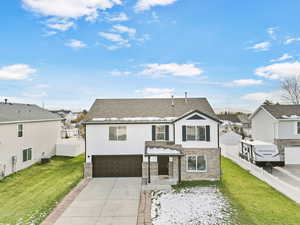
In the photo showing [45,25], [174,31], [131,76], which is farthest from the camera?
[131,76]

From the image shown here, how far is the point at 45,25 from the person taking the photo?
18453 millimetres

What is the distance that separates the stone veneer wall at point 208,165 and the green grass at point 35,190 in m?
8.57

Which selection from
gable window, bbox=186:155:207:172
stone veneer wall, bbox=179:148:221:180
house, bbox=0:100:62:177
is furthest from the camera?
house, bbox=0:100:62:177

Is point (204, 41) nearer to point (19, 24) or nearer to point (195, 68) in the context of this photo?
point (195, 68)

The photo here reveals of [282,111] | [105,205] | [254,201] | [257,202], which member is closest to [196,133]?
[254,201]

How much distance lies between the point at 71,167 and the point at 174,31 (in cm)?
1668

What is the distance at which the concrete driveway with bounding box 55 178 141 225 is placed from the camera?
10.8m

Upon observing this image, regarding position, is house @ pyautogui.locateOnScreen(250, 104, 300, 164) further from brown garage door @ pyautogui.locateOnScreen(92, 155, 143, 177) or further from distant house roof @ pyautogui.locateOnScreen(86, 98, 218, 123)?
brown garage door @ pyautogui.locateOnScreen(92, 155, 143, 177)

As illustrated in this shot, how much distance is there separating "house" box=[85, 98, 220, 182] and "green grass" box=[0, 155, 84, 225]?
2.78 metres

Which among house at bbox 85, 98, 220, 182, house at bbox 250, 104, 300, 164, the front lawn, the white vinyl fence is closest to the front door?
house at bbox 85, 98, 220, 182

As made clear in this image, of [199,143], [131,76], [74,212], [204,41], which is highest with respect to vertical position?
[204,41]

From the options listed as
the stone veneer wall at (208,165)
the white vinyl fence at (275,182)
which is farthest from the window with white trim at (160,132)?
the white vinyl fence at (275,182)

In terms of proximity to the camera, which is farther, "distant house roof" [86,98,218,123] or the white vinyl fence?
"distant house roof" [86,98,218,123]

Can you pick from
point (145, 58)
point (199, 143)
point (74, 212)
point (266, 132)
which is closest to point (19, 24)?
point (145, 58)
